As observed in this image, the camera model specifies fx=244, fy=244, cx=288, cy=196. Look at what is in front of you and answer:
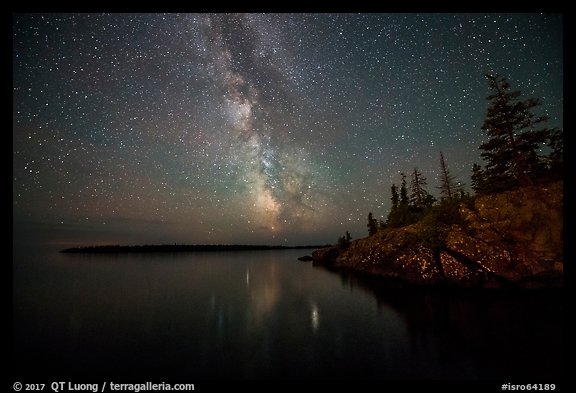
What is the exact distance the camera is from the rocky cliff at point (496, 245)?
71.9 ft

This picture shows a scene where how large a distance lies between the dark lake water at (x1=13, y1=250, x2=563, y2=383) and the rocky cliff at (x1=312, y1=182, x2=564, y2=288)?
2476 mm

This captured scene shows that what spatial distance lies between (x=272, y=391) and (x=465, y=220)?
2743 centimetres

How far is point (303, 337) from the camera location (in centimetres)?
1450

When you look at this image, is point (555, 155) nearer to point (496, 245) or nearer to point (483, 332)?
point (496, 245)

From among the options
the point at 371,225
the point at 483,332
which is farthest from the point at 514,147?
the point at 371,225

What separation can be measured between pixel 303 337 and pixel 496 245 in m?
22.1

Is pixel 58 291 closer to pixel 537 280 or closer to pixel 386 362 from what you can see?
pixel 386 362

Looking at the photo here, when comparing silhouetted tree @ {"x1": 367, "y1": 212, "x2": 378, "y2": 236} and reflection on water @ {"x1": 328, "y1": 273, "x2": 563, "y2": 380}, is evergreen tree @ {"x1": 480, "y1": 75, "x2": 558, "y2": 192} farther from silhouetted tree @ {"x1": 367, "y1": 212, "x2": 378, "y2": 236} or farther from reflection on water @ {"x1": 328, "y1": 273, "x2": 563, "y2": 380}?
silhouetted tree @ {"x1": 367, "y1": 212, "x2": 378, "y2": 236}

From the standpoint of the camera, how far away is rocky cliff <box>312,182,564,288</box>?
71.9 feet

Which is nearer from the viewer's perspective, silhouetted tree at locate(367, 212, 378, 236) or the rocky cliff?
the rocky cliff

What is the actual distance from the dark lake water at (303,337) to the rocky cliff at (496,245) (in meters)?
2.48

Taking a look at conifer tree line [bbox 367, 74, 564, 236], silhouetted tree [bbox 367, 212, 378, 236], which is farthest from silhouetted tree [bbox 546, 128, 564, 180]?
silhouetted tree [bbox 367, 212, 378, 236]
